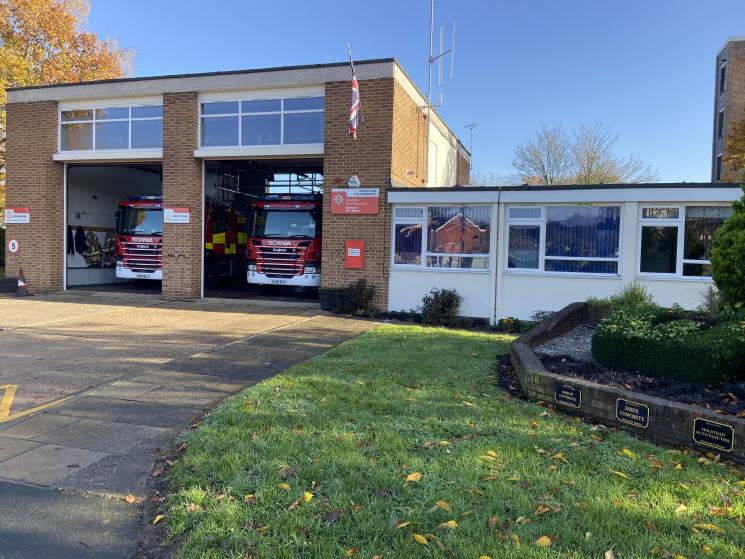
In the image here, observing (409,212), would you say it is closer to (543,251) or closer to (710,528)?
(543,251)

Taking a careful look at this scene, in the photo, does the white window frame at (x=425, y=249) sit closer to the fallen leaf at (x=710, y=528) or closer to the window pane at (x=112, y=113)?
the window pane at (x=112, y=113)

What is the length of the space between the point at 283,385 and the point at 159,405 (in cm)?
133

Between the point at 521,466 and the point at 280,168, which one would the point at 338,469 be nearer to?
the point at 521,466

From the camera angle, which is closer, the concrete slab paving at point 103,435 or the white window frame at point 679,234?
the concrete slab paving at point 103,435

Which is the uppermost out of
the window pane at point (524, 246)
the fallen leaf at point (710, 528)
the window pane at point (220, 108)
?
the window pane at point (220, 108)

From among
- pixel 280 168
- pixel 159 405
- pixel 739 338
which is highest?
pixel 280 168

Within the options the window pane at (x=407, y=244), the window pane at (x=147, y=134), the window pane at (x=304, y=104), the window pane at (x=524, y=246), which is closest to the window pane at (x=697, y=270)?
the window pane at (x=524, y=246)

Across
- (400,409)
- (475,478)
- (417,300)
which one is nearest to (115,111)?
(417,300)

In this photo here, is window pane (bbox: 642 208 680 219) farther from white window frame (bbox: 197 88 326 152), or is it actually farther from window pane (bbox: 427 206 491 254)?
white window frame (bbox: 197 88 326 152)

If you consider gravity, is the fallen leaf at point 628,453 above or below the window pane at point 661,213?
below

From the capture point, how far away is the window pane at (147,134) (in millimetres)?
16266

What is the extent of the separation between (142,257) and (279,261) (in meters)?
4.68

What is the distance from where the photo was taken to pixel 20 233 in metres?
17.3

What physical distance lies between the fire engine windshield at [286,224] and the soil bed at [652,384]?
30.9ft
